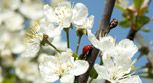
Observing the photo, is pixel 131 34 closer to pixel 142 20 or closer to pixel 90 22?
pixel 142 20

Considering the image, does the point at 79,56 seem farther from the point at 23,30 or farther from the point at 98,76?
the point at 23,30

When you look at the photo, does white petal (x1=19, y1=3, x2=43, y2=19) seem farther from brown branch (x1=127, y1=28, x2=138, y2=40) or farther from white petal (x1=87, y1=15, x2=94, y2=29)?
white petal (x1=87, y1=15, x2=94, y2=29)

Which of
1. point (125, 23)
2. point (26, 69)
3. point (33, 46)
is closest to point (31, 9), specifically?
point (26, 69)

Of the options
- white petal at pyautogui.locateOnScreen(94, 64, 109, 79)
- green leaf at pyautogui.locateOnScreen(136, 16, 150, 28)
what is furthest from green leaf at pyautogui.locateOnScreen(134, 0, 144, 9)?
white petal at pyautogui.locateOnScreen(94, 64, 109, 79)

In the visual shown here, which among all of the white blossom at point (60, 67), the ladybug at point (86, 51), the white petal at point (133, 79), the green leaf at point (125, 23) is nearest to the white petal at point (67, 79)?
the white blossom at point (60, 67)

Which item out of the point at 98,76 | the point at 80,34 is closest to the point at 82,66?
the point at 98,76

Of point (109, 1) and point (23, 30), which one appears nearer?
point (23, 30)

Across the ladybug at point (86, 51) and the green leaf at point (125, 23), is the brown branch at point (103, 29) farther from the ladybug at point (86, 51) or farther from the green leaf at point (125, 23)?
the green leaf at point (125, 23)
